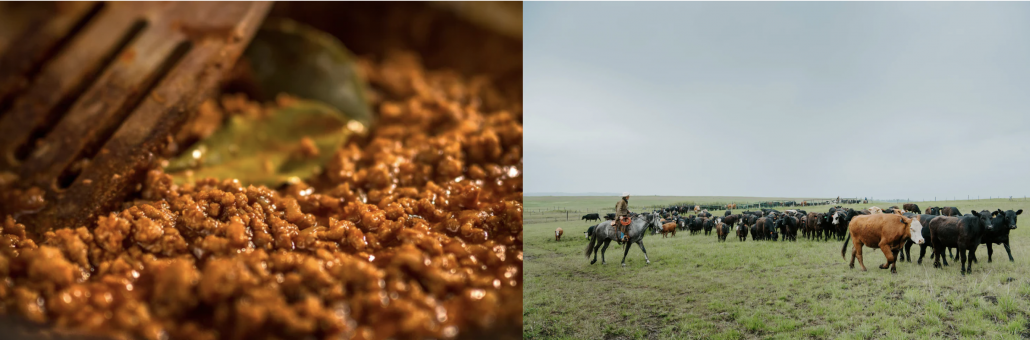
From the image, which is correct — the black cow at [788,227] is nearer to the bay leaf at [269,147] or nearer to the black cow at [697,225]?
the black cow at [697,225]

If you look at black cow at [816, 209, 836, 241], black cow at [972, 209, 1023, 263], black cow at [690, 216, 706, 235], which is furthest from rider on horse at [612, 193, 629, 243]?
black cow at [972, 209, 1023, 263]

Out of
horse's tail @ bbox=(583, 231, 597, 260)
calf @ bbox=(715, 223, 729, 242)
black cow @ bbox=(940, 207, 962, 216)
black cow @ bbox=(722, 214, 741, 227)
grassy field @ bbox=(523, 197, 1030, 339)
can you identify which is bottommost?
grassy field @ bbox=(523, 197, 1030, 339)

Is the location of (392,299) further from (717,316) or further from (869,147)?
(869,147)

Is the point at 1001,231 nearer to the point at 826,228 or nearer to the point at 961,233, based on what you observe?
the point at 961,233

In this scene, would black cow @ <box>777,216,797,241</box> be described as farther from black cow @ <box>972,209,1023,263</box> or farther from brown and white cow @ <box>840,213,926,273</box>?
black cow @ <box>972,209,1023,263</box>

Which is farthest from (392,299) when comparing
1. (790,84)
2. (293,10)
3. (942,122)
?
(942,122)
